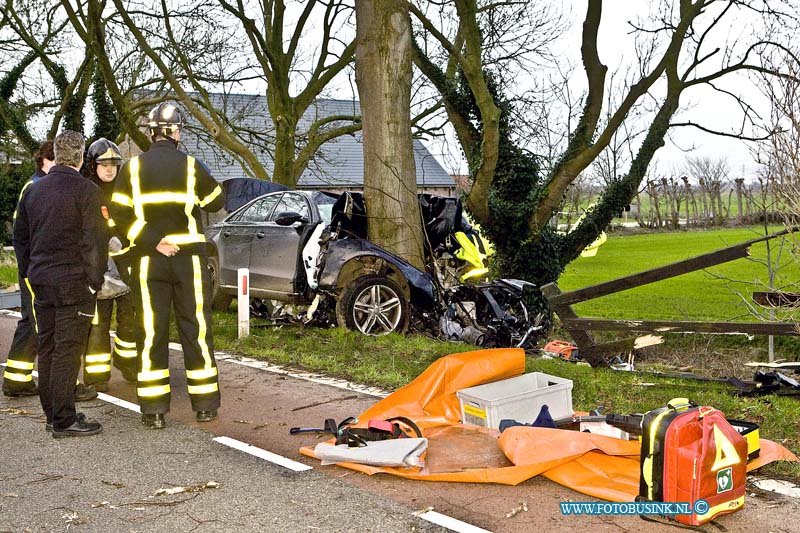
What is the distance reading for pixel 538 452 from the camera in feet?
15.8

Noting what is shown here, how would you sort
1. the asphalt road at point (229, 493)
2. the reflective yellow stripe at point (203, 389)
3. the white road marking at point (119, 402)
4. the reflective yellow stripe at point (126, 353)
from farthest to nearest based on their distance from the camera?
the reflective yellow stripe at point (126, 353) → the white road marking at point (119, 402) → the reflective yellow stripe at point (203, 389) → the asphalt road at point (229, 493)

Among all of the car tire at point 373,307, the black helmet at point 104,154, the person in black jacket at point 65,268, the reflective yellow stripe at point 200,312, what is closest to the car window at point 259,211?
the car tire at point 373,307

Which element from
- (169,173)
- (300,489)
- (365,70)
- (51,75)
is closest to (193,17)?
(51,75)

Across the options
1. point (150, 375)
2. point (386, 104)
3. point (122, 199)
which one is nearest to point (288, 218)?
point (386, 104)

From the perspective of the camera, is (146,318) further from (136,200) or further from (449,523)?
(449,523)

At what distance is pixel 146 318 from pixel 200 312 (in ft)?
1.24

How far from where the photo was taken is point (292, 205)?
11211mm

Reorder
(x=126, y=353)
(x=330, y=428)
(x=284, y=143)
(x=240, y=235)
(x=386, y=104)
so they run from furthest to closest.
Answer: (x=284, y=143), (x=240, y=235), (x=386, y=104), (x=126, y=353), (x=330, y=428)

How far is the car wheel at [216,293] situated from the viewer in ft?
39.1

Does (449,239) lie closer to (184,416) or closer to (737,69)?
(184,416)

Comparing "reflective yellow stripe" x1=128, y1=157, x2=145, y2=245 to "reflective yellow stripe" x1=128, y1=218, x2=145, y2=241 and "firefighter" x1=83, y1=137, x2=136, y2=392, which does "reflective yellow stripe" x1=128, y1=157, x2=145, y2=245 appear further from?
"firefighter" x1=83, y1=137, x2=136, y2=392

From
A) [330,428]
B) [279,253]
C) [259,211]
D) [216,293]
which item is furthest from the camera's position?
[216,293]

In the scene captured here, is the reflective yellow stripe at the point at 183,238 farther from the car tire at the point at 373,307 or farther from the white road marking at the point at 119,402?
the car tire at the point at 373,307

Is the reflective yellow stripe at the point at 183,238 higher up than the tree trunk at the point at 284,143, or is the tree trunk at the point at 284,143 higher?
the tree trunk at the point at 284,143
